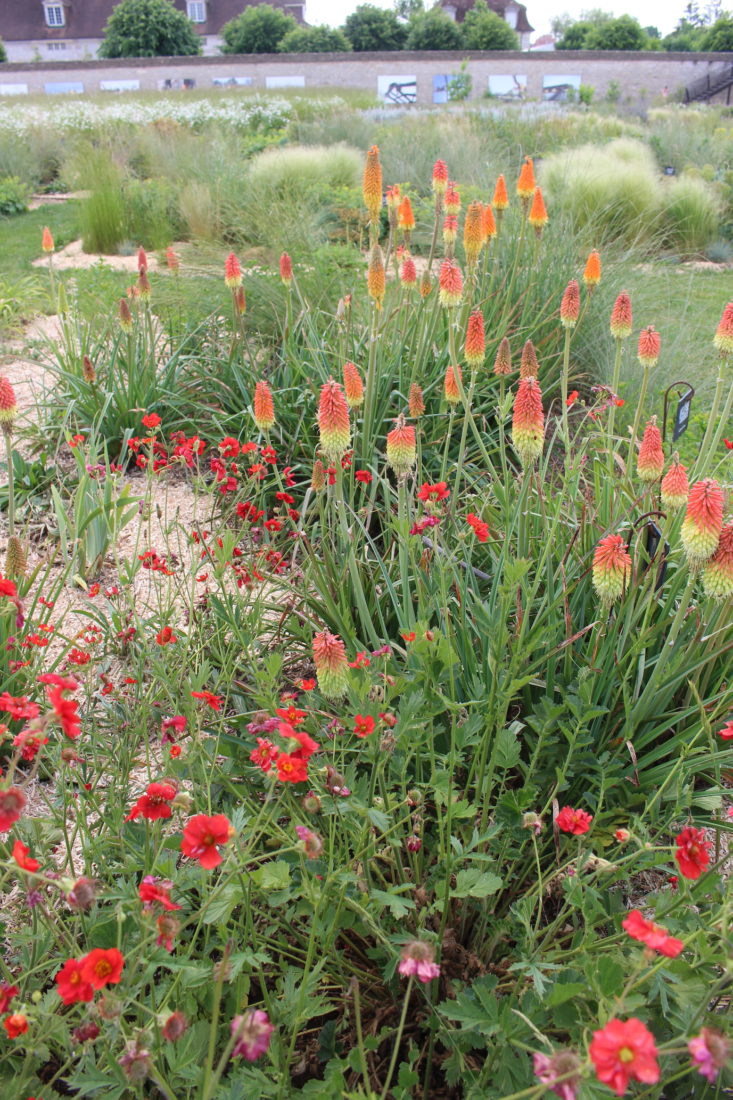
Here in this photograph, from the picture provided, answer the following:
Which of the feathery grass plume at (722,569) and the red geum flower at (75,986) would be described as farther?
the feathery grass plume at (722,569)

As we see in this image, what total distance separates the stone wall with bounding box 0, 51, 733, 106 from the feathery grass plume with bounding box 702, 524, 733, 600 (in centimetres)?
3703

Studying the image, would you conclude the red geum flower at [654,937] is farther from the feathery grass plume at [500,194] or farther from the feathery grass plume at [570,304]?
the feathery grass plume at [500,194]

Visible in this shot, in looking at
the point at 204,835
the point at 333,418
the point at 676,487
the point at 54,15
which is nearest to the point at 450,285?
the point at 333,418

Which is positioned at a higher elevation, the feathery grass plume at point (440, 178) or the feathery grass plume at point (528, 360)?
the feathery grass plume at point (440, 178)

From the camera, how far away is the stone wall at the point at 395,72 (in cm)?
3325

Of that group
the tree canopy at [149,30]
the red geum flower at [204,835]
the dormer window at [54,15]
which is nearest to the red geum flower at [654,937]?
the red geum flower at [204,835]

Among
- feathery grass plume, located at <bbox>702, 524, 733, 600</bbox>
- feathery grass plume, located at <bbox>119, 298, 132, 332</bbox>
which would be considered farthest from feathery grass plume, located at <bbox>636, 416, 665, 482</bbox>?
feathery grass plume, located at <bbox>119, 298, 132, 332</bbox>

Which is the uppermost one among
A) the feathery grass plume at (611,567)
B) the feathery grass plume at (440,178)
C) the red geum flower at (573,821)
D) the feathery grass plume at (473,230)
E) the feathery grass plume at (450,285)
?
the feathery grass plume at (440,178)

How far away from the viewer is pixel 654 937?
0.93 m

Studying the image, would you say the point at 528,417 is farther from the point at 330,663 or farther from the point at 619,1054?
the point at 619,1054

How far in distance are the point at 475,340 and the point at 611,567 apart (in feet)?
3.45

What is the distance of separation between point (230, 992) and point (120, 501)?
1.69 m

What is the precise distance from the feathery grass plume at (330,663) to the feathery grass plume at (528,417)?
79 centimetres

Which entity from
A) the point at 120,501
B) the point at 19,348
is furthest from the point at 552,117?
the point at 120,501
